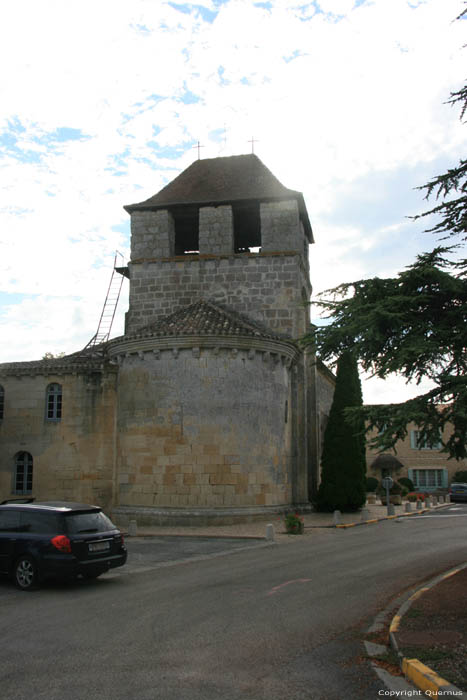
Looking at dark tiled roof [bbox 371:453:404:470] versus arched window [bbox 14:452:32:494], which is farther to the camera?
dark tiled roof [bbox 371:453:404:470]

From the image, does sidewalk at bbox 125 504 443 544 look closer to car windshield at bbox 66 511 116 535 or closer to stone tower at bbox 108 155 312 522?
stone tower at bbox 108 155 312 522

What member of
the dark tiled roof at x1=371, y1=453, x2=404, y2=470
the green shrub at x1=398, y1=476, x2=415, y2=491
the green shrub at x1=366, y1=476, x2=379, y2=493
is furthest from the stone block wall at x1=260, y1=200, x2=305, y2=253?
the dark tiled roof at x1=371, y1=453, x2=404, y2=470

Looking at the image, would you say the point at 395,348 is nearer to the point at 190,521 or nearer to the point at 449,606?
the point at 449,606

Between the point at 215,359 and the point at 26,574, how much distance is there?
415 inches

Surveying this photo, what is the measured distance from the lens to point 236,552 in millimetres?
14195

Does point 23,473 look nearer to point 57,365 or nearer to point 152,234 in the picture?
point 57,365

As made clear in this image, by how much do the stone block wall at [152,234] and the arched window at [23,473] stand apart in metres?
8.82

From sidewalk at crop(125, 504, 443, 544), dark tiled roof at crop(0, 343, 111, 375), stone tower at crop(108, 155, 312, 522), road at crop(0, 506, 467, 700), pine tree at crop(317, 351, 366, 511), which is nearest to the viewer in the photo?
road at crop(0, 506, 467, 700)

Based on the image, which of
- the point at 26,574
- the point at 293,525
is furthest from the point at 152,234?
the point at 26,574

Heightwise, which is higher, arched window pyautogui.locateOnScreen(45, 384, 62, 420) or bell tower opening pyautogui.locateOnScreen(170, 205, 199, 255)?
bell tower opening pyautogui.locateOnScreen(170, 205, 199, 255)

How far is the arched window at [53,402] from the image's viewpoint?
879 inches

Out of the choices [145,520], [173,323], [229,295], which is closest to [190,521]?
[145,520]

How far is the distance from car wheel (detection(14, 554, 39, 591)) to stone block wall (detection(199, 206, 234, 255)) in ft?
50.5

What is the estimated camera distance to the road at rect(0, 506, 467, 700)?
5.38 meters
